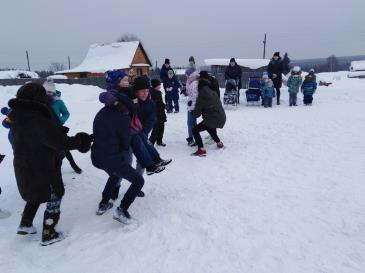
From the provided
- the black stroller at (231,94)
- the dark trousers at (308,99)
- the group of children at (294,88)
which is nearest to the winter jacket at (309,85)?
the group of children at (294,88)

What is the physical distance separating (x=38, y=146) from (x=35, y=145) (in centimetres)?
3

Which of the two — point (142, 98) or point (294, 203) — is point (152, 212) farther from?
point (294, 203)

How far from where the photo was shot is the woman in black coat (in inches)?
129

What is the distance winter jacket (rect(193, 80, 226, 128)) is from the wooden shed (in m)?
29.8

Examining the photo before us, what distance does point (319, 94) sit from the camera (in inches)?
629

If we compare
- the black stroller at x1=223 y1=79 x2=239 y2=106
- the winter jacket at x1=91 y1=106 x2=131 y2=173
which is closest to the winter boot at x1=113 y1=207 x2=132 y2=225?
the winter jacket at x1=91 y1=106 x2=131 y2=173

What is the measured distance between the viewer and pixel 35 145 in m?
3.32

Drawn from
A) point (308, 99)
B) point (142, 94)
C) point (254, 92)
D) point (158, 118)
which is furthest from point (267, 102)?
point (142, 94)

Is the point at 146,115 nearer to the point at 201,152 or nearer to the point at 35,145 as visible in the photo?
the point at 35,145

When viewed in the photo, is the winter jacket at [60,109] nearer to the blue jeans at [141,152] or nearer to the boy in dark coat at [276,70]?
the blue jeans at [141,152]

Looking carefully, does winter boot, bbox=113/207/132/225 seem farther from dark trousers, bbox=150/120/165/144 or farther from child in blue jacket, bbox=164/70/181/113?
child in blue jacket, bbox=164/70/181/113

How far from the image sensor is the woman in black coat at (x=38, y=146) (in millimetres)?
3266

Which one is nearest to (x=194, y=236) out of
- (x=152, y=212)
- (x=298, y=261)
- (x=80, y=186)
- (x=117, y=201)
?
(x=152, y=212)

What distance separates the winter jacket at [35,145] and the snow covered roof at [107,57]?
32761mm
